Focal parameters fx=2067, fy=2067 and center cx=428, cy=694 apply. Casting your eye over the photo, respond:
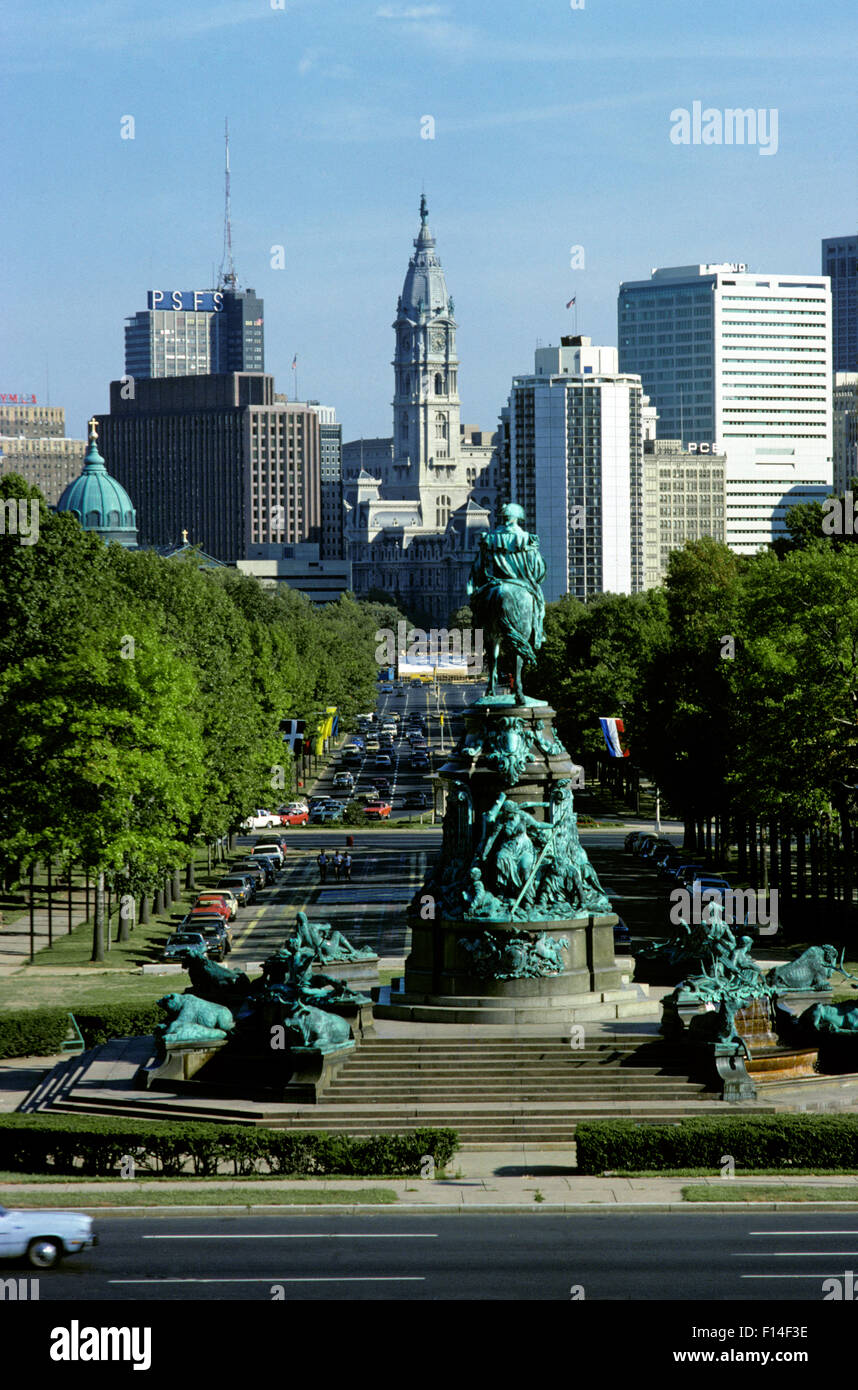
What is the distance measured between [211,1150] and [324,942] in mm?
10158

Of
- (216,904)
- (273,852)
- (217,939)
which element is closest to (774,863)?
(216,904)

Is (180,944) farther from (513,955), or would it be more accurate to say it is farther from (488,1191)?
(488,1191)

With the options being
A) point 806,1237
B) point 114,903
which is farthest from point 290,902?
point 806,1237

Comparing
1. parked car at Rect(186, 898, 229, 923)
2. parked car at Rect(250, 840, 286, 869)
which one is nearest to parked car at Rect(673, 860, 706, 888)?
parked car at Rect(186, 898, 229, 923)

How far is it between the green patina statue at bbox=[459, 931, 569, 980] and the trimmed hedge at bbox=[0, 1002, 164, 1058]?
8.63 metres

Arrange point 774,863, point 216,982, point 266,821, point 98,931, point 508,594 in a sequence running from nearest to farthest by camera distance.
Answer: point 216,982 → point 508,594 → point 98,931 → point 774,863 → point 266,821

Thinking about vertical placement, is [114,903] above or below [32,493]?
below

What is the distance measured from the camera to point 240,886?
7725 cm

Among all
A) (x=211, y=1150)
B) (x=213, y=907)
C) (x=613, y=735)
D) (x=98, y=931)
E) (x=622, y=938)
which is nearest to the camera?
(x=211, y=1150)

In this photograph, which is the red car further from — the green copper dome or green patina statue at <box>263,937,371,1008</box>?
the green copper dome

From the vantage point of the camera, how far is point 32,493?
245ft

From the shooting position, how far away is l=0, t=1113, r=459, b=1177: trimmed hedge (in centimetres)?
3478
